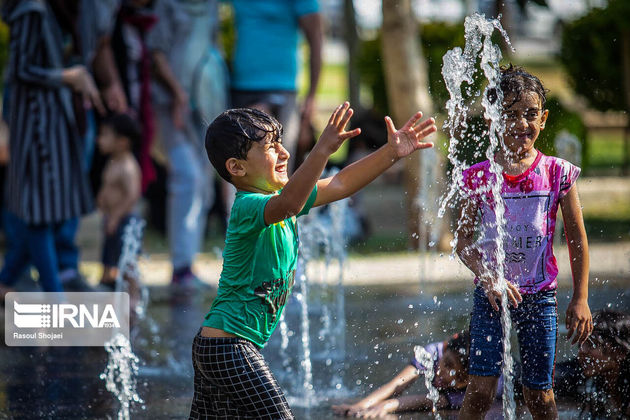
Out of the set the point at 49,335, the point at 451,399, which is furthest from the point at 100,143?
the point at 451,399

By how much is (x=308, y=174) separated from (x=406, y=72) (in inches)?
179

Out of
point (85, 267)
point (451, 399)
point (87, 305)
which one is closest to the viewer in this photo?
point (451, 399)

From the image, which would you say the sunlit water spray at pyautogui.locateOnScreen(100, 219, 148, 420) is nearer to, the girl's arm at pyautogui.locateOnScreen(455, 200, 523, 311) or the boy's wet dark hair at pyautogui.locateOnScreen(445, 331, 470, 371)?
the boy's wet dark hair at pyautogui.locateOnScreen(445, 331, 470, 371)

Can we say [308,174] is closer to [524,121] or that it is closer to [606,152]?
[524,121]

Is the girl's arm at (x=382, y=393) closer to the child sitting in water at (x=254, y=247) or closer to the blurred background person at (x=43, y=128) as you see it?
the child sitting in water at (x=254, y=247)

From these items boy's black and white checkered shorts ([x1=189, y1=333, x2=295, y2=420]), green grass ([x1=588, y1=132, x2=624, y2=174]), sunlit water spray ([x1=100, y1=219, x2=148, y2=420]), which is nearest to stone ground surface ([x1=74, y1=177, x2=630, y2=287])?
sunlit water spray ([x1=100, y1=219, x2=148, y2=420])

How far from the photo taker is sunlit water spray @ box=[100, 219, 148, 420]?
13.2ft

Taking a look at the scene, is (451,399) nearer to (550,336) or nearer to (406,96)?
(550,336)

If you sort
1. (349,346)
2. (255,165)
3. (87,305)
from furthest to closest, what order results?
1. (87,305)
2. (349,346)
3. (255,165)

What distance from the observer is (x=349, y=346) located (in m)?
4.80

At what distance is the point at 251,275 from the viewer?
273 cm

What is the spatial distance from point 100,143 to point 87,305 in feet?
4.21

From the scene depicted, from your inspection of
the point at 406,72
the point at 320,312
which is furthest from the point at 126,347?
the point at 406,72

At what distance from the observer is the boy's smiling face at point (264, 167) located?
2762 millimetres
